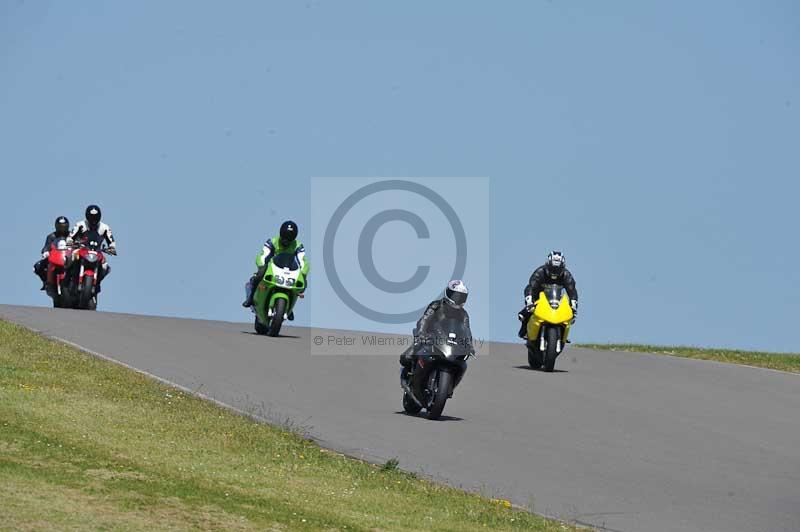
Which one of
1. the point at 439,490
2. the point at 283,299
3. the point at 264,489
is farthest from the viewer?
the point at 283,299

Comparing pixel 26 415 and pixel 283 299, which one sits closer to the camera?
pixel 26 415

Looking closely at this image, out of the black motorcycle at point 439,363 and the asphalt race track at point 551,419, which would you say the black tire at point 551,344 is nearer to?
the asphalt race track at point 551,419

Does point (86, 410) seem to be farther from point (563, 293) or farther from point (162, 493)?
point (563, 293)

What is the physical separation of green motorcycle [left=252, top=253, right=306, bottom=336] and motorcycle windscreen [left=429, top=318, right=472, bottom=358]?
9210 mm

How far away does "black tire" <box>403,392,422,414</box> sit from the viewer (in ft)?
61.0

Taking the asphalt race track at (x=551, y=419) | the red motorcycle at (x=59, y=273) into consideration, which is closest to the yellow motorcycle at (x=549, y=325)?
the asphalt race track at (x=551, y=419)

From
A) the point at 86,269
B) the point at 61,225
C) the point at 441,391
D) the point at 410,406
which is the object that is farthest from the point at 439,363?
the point at 61,225

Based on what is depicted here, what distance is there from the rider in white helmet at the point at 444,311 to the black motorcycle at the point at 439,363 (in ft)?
0.33

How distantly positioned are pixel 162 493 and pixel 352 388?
32.5 ft

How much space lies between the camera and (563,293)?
1003 inches

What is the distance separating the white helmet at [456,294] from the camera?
60.7ft

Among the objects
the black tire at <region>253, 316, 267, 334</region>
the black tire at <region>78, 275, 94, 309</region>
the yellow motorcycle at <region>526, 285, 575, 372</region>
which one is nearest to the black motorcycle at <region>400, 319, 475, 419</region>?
the yellow motorcycle at <region>526, 285, 575, 372</region>

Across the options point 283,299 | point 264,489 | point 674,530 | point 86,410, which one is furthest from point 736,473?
point 283,299

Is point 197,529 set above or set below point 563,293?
below
